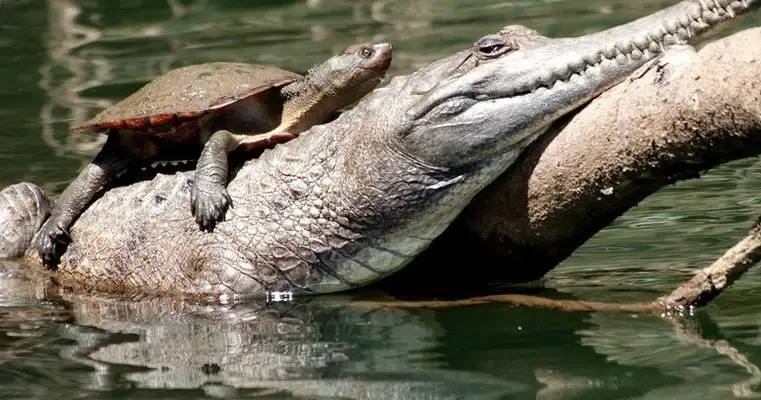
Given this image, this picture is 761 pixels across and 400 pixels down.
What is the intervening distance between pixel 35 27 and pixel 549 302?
1229 centimetres

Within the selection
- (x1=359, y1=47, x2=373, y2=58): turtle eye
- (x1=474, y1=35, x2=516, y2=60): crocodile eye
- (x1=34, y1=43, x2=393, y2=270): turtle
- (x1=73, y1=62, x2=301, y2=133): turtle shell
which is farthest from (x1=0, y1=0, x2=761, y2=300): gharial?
(x1=359, y1=47, x2=373, y2=58): turtle eye

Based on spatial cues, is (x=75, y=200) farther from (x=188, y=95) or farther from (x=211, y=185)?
→ (x=211, y=185)

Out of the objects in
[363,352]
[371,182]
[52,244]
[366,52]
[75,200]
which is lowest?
[363,352]

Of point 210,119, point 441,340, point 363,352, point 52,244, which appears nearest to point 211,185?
point 210,119

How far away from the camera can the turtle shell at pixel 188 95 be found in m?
7.02

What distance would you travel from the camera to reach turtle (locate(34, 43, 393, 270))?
693 centimetres

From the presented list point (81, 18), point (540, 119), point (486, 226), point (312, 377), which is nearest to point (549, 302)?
point (486, 226)

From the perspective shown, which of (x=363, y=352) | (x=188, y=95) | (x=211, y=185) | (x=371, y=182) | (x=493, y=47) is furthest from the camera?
(x=188, y=95)

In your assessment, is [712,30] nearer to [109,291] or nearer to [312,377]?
[312,377]

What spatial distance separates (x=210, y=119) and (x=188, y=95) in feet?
0.54

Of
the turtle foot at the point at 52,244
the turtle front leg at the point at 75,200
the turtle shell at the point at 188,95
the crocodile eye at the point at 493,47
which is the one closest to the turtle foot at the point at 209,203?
the turtle shell at the point at 188,95

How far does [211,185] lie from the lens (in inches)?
269

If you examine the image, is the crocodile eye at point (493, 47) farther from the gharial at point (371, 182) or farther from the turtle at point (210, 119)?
the turtle at point (210, 119)

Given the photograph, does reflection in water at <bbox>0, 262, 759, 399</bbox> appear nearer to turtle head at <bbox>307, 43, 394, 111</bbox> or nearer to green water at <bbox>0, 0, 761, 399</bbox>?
green water at <bbox>0, 0, 761, 399</bbox>
